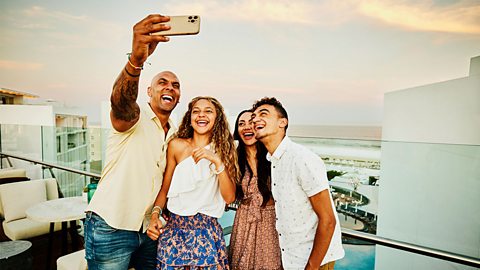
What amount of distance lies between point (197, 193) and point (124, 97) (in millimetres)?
582

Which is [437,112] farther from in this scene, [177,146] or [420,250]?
[177,146]

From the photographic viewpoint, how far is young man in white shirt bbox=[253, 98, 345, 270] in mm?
1285

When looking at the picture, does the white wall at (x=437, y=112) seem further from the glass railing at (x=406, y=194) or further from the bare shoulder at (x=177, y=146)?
the bare shoulder at (x=177, y=146)

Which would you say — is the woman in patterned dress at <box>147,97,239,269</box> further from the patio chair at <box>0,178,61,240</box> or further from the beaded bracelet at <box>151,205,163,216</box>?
the patio chair at <box>0,178,61,240</box>

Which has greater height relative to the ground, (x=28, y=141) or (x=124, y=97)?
(x=124, y=97)

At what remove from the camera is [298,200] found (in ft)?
4.47

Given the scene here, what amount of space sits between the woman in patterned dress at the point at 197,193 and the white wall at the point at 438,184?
11.2 ft

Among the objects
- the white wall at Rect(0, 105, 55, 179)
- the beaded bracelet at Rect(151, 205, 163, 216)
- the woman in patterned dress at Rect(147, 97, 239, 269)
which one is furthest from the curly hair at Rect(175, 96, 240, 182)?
the white wall at Rect(0, 105, 55, 179)

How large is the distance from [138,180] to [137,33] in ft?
2.37

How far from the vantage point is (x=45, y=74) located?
6051mm

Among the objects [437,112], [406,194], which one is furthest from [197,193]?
[437,112]

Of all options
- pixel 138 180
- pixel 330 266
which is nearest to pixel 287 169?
pixel 330 266

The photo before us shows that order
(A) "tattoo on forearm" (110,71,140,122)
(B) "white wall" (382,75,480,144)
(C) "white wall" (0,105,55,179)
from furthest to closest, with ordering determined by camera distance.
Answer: (C) "white wall" (0,105,55,179) → (B) "white wall" (382,75,480,144) → (A) "tattoo on forearm" (110,71,140,122)

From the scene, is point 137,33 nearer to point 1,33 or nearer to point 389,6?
point 389,6
